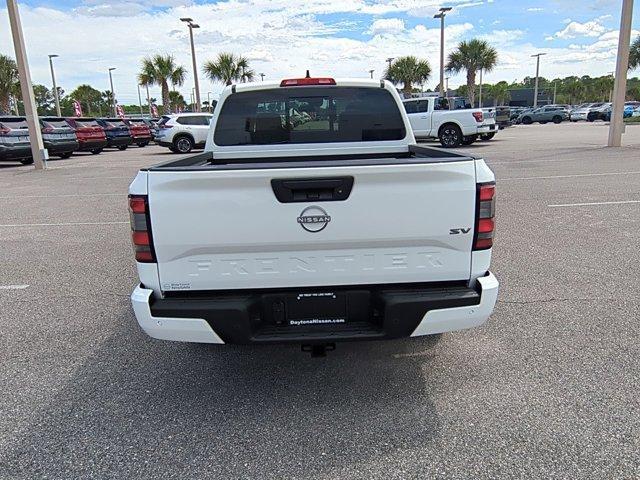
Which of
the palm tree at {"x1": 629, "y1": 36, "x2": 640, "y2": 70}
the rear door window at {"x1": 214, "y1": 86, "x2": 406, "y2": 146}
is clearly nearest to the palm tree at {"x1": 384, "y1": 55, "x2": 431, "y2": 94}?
the palm tree at {"x1": 629, "y1": 36, "x2": 640, "y2": 70}

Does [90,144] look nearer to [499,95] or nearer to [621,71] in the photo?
[621,71]

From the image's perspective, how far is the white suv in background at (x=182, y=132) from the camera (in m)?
22.6

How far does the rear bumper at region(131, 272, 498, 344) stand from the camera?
2.78 m

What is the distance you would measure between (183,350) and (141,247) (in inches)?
53.4

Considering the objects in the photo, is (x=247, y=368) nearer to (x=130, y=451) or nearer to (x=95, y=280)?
(x=130, y=451)

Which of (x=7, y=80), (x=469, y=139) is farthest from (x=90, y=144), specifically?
(x=7, y=80)

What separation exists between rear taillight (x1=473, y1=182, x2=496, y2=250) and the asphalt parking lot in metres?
1.00

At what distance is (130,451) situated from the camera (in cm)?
270

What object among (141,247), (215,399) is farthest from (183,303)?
(215,399)

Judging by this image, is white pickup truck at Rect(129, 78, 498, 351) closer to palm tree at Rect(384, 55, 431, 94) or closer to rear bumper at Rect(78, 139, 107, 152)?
rear bumper at Rect(78, 139, 107, 152)

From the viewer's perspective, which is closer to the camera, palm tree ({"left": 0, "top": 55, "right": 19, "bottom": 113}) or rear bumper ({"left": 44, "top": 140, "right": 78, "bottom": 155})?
rear bumper ({"left": 44, "top": 140, "right": 78, "bottom": 155})

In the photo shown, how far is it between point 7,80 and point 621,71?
44.9m

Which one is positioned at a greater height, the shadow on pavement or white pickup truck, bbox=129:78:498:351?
white pickup truck, bbox=129:78:498:351

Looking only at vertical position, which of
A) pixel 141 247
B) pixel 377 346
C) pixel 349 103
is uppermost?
pixel 349 103
